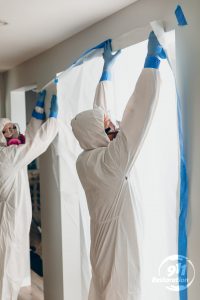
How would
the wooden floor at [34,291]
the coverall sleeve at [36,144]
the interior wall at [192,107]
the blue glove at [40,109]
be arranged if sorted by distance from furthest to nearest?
the wooden floor at [34,291] → the blue glove at [40,109] → the coverall sleeve at [36,144] → the interior wall at [192,107]

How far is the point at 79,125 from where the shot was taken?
1.74m

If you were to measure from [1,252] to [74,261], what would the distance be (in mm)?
512

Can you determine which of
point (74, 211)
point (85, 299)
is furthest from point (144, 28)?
point (85, 299)

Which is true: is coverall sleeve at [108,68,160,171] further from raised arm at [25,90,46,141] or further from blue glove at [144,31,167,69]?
raised arm at [25,90,46,141]

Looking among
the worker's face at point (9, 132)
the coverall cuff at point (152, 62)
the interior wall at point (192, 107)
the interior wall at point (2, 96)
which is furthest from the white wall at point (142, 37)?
the interior wall at point (2, 96)

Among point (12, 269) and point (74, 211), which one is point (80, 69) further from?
point (12, 269)

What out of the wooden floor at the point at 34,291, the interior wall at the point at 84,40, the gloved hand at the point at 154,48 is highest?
the interior wall at the point at 84,40

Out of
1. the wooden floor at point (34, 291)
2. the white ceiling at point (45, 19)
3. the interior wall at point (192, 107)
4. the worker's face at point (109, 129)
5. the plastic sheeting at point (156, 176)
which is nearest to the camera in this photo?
the interior wall at point (192, 107)

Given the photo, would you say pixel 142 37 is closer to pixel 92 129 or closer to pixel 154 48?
pixel 154 48

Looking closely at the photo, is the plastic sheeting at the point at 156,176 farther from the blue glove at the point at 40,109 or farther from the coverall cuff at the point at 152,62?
the blue glove at the point at 40,109

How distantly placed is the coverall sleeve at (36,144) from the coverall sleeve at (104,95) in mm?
520

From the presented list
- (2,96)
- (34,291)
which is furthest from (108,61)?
(34,291)

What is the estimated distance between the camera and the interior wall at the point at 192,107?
1.51 m

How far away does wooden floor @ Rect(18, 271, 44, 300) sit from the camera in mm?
3457
